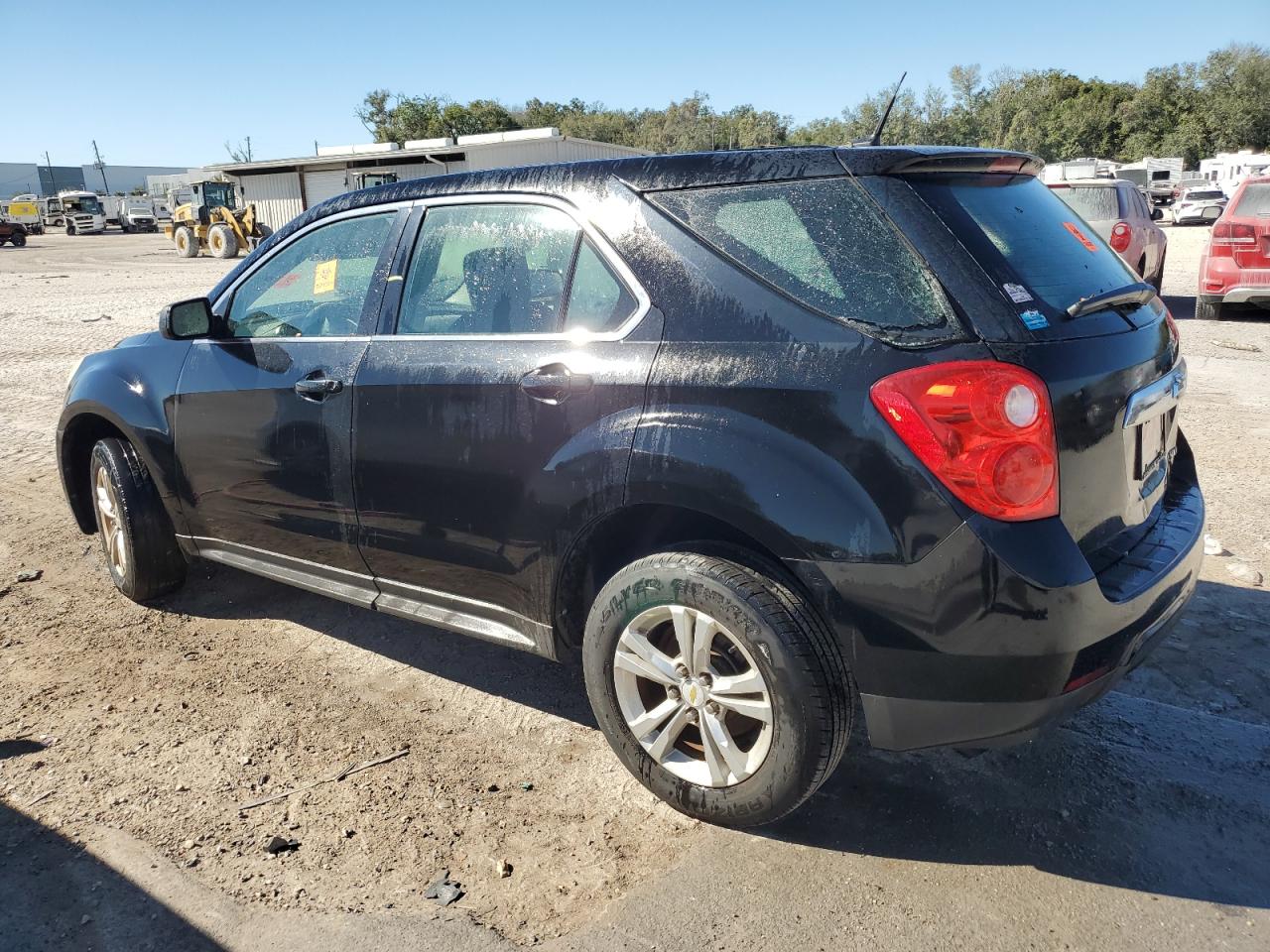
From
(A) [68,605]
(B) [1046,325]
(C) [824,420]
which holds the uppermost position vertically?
(B) [1046,325]

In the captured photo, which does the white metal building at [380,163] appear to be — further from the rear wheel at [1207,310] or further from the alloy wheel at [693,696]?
the alloy wheel at [693,696]

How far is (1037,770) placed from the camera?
297cm

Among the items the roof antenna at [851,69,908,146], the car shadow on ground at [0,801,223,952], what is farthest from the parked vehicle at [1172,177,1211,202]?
the car shadow on ground at [0,801,223,952]

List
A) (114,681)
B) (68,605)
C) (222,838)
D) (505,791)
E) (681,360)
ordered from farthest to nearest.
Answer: (68,605) → (114,681) → (505,791) → (222,838) → (681,360)

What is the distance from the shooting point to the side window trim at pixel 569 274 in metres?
2.75

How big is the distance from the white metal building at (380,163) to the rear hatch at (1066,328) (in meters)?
32.7

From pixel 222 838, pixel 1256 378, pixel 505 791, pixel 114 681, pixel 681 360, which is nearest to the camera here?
pixel 681 360

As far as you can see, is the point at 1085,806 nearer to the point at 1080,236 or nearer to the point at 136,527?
the point at 1080,236

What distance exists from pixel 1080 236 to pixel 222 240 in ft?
116

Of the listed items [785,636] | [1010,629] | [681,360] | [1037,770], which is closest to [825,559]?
[785,636]

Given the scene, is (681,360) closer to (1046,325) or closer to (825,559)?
(825,559)

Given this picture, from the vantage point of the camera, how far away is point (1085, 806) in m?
2.79

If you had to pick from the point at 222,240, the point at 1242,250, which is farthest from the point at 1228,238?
the point at 222,240

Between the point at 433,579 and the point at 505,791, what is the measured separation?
28.7 inches
